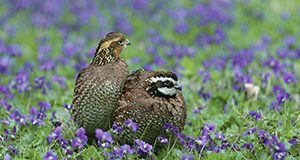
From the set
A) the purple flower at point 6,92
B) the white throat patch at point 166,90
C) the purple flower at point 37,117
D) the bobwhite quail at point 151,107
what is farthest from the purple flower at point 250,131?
the purple flower at point 6,92

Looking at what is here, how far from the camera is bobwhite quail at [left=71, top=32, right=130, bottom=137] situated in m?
5.68

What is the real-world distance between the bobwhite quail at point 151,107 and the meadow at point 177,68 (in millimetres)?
161

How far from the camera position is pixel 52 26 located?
11.7 m

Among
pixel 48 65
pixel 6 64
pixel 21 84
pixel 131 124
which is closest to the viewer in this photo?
pixel 131 124

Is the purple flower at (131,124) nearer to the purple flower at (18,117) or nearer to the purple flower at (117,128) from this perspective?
the purple flower at (117,128)

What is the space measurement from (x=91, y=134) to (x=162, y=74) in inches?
38.8

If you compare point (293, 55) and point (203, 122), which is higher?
point (293, 55)

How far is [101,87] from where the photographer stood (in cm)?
567

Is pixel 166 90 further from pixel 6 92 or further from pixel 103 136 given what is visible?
pixel 6 92

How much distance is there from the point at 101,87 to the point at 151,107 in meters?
0.53

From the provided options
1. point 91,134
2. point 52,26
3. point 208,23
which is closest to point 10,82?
point 91,134

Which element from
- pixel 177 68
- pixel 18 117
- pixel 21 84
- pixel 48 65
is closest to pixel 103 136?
pixel 18 117

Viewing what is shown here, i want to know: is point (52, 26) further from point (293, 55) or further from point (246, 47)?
point (293, 55)

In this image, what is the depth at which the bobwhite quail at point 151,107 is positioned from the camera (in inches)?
216
